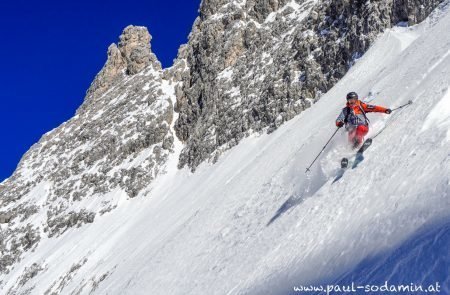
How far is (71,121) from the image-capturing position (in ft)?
323

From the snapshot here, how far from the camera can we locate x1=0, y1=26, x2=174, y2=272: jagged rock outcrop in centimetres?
6706

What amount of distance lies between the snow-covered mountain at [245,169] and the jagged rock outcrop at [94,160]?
12.8 inches

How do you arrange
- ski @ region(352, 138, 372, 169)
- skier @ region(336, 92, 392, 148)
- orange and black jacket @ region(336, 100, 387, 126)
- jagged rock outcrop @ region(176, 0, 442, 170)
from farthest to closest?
jagged rock outcrop @ region(176, 0, 442, 170)
orange and black jacket @ region(336, 100, 387, 126)
skier @ region(336, 92, 392, 148)
ski @ region(352, 138, 372, 169)

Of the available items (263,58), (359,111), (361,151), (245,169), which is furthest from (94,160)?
(361,151)

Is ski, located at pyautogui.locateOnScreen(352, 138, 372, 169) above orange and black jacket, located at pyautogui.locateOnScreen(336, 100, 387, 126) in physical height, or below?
below

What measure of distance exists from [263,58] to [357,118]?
1802 inches

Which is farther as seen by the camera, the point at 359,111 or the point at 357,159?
the point at 359,111

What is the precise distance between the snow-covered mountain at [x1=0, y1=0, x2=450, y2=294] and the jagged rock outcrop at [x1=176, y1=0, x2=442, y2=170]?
20 centimetres

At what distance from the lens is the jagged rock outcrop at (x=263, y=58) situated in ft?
137

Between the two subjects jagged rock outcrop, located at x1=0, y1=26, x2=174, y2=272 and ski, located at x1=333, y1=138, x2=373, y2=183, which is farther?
jagged rock outcrop, located at x1=0, y1=26, x2=174, y2=272

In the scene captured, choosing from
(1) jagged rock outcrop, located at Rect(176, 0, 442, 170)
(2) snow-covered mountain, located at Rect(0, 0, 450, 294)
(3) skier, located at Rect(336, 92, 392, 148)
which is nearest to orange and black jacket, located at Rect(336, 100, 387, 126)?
(3) skier, located at Rect(336, 92, 392, 148)

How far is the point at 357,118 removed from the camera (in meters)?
13.9

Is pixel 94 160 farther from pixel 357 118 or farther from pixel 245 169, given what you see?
pixel 357 118

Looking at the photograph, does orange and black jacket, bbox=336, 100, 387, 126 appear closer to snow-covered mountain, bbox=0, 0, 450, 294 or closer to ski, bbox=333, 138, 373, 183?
snow-covered mountain, bbox=0, 0, 450, 294
